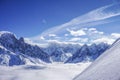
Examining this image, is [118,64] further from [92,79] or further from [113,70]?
[92,79]

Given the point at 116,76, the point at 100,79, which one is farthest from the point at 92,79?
the point at 116,76

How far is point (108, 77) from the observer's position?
403 inches

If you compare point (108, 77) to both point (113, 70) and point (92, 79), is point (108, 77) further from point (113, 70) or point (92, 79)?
point (92, 79)

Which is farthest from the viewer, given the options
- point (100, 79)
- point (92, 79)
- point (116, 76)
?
point (92, 79)

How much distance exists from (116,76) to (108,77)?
0.44 metres

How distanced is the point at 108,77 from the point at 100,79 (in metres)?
0.55

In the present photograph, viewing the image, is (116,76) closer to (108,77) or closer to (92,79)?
(108,77)

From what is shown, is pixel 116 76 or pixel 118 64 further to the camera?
pixel 118 64

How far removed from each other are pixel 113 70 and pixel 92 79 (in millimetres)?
1355

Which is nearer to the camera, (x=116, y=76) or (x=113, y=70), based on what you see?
(x=116, y=76)

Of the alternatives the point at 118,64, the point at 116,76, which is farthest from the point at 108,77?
the point at 118,64

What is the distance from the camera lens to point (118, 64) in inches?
444

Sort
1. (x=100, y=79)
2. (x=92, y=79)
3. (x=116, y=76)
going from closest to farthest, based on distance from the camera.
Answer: (x=116, y=76), (x=100, y=79), (x=92, y=79)

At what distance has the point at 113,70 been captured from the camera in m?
10.8
